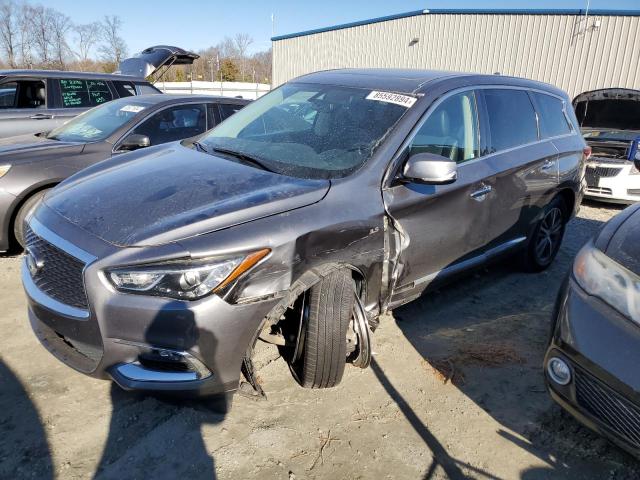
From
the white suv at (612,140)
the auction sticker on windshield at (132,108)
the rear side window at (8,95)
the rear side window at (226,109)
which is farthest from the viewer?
the white suv at (612,140)

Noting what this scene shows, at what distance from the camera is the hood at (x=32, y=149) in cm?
429

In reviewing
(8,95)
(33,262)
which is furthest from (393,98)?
(8,95)

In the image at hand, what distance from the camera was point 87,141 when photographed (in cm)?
486

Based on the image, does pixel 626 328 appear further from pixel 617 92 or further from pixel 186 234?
pixel 617 92

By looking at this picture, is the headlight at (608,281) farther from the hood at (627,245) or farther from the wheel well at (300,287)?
the wheel well at (300,287)

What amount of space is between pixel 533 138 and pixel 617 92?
5.33 metres

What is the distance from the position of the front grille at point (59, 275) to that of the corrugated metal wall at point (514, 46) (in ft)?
48.0

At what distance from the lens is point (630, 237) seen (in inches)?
93.0

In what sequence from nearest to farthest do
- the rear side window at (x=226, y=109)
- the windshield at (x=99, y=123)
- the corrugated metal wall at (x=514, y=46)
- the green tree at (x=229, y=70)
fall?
the windshield at (x=99, y=123) → the rear side window at (x=226, y=109) → the corrugated metal wall at (x=514, y=46) → the green tree at (x=229, y=70)

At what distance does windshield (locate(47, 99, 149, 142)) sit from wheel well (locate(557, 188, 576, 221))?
4354 mm

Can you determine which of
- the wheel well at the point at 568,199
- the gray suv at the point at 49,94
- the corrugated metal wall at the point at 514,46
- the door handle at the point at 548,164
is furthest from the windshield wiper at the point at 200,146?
the corrugated metal wall at the point at 514,46

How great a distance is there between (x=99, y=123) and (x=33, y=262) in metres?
3.14

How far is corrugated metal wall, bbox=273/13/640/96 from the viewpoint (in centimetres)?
1298

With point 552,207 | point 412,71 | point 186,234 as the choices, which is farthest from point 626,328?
point 552,207
